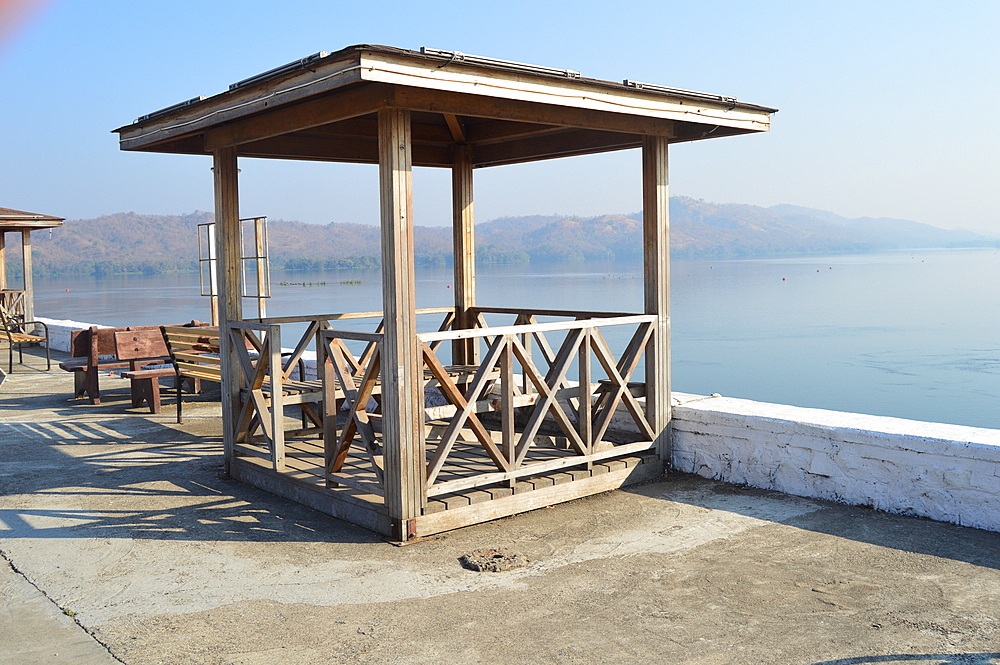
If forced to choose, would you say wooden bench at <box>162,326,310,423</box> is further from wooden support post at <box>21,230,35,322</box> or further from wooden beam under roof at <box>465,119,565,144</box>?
wooden support post at <box>21,230,35,322</box>

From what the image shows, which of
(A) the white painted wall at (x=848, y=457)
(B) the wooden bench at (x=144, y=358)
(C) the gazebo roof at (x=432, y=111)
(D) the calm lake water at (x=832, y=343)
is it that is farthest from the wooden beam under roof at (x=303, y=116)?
(D) the calm lake water at (x=832, y=343)

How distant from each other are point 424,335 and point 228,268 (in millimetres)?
2108

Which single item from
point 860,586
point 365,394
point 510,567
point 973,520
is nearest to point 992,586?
point 860,586

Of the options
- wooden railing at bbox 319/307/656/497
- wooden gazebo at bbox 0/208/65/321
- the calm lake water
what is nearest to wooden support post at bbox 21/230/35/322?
wooden gazebo at bbox 0/208/65/321

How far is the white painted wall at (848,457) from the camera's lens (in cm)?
522

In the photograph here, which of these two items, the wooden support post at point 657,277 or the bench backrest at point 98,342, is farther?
the bench backrest at point 98,342

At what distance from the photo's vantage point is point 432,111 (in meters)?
5.23

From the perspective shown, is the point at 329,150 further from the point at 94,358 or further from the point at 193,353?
the point at 94,358

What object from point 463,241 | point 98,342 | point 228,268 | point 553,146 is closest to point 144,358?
point 98,342

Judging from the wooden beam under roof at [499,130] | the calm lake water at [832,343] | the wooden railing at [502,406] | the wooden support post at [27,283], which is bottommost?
the calm lake water at [832,343]

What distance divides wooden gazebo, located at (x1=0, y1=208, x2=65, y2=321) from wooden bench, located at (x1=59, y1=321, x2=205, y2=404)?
28.5ft

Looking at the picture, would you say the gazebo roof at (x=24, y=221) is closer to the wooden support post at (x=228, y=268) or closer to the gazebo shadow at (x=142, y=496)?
the gazebo shadow at (x=142, y=496)

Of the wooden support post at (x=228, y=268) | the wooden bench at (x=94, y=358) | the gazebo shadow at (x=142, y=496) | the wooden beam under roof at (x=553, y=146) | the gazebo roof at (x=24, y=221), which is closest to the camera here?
the gazebo shadow at (x=142, y=496)

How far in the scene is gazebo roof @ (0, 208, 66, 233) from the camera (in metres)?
18.9
